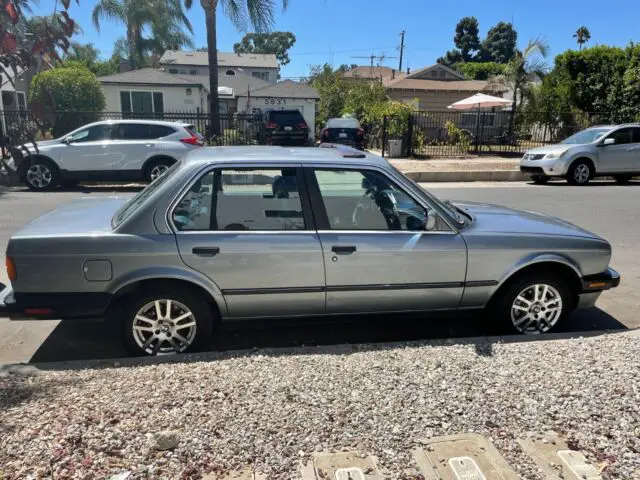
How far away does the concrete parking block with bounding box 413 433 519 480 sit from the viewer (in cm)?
245

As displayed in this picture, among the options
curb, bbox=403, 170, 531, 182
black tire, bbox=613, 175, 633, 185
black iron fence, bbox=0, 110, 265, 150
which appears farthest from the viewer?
black iron fence, bbox=0, 110, 265, 150

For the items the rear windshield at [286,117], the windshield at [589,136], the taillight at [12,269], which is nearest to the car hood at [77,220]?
the taillight at [12,269]

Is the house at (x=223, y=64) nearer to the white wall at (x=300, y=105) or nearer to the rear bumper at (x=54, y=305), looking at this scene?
the white wall at (x=300, y=105)

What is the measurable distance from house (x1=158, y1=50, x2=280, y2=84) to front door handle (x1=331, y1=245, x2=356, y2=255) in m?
42.4

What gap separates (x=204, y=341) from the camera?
3.92m

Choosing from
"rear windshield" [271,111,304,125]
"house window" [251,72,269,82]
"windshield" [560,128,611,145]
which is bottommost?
"windshield" [560,128,611,145]

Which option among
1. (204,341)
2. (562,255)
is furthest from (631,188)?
(204,341)

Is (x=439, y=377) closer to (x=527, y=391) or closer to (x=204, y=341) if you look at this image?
(x=527, y=391)

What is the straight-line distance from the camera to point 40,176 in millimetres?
12367

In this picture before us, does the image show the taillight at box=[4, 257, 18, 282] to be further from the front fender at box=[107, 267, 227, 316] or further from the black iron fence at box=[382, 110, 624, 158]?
the black iron fence at box=[382, 110, 624, 158]

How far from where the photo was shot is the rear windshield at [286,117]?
2019 cm

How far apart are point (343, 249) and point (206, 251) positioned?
99 cm

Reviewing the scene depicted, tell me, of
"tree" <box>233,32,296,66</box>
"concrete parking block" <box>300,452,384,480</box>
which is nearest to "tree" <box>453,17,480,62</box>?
"tree" <box>233,32,296,66</box>

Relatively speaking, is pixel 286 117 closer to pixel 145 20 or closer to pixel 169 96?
pixel 169 96
